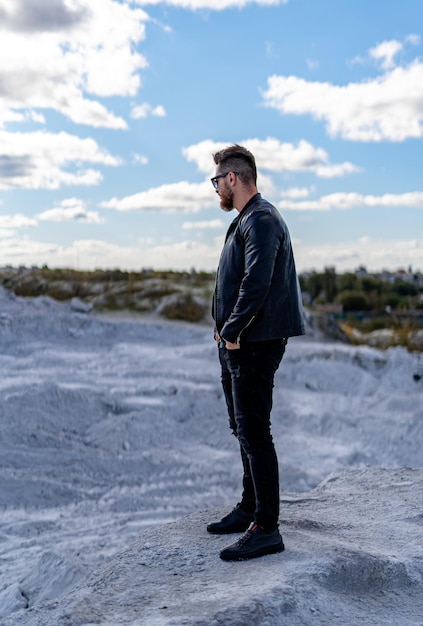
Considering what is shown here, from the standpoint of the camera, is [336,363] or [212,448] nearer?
[212,448]

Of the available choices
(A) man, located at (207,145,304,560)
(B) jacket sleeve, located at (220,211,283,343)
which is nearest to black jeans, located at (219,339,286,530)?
(A) man, located at (207,145,304,560)

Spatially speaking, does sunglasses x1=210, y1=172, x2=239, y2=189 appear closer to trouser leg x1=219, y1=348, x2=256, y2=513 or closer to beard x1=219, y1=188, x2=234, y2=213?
beard x1=219, y1=188, x2=234, y2=213

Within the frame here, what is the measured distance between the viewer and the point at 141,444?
6.75 m

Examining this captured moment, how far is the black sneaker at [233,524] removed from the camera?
3.08 metres

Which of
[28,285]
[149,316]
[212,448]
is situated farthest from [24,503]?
[28,285]

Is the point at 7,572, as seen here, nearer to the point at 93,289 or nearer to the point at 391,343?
the point at 391,343

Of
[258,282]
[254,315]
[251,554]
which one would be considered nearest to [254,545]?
[251,554]

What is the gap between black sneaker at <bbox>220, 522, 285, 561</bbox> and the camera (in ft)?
8.98

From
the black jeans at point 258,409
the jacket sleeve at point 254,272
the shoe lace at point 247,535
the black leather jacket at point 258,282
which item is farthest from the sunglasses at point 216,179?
the shoe lace at point 247,535

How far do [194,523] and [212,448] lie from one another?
142 inches

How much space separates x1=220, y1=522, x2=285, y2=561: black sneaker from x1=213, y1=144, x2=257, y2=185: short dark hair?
4.65 feet

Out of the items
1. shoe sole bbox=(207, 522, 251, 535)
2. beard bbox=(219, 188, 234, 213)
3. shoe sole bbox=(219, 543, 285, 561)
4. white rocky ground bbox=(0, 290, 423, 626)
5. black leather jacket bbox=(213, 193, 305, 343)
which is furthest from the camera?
shoe sole bbox=(207, 522, 251, 535)

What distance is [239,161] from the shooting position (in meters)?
2.82

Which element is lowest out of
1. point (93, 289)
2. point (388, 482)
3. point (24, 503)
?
point (24, 503)
